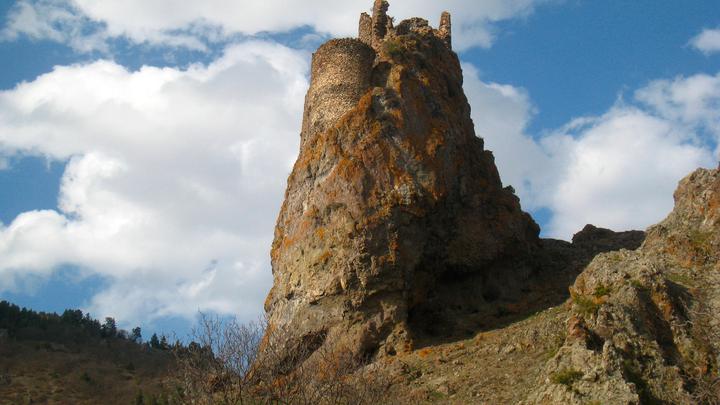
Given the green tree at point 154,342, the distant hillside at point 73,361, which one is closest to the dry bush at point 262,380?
the distant hillside at point 73,361

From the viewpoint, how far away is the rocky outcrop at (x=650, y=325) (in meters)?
20.8

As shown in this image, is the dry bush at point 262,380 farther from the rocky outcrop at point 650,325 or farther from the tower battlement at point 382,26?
the tower battlement at point 382,26

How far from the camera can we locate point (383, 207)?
1216 inches

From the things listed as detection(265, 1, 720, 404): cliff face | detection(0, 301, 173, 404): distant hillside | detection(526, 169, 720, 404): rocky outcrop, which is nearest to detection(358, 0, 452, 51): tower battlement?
detection(265, 1, 720, 404): cliff face

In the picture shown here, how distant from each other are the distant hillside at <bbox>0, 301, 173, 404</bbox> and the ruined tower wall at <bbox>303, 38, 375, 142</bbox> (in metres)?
24.7

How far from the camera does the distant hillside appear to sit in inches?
2675

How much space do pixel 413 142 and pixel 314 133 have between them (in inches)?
203

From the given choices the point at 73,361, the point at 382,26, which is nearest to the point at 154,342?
the point at 73,361

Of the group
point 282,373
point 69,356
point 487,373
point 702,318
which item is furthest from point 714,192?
point 69,356

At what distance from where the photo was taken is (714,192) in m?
27.0

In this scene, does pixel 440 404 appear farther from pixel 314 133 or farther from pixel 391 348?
pixel 314 133

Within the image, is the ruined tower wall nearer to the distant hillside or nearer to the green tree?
the distant hillside

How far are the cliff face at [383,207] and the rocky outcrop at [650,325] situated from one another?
725 centimetres

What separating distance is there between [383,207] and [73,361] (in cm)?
5838
